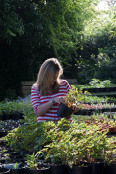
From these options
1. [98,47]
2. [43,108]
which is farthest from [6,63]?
[43,108]

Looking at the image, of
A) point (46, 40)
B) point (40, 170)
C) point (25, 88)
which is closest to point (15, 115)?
point (40, 170)

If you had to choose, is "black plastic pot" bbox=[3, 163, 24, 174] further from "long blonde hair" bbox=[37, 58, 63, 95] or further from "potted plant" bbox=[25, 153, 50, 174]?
"long blonde hair" bbox=[37, 58, 63, 95]

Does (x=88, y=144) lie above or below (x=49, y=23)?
below

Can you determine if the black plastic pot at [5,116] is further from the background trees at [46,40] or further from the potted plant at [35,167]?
the potted plant at [35,167]

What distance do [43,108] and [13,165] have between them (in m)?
1.60

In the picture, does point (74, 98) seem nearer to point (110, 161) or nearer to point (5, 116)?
point (110, 161)

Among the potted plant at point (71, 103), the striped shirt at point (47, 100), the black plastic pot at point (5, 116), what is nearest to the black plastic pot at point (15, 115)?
the black plastic pot at point (5, 116)

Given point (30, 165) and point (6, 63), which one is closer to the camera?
point (30, 165)

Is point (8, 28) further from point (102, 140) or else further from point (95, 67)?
point (102, 140)

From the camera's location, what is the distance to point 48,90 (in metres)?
3.88

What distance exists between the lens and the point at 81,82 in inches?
640

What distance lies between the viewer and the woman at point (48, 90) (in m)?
3.75

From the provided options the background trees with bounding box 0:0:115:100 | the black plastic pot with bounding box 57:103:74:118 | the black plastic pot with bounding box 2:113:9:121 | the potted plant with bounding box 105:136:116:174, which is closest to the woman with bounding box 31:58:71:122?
the black plastic pot with bounding box 57:103:74:118

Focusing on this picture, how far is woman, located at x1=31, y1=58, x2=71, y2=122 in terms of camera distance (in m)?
3.75
